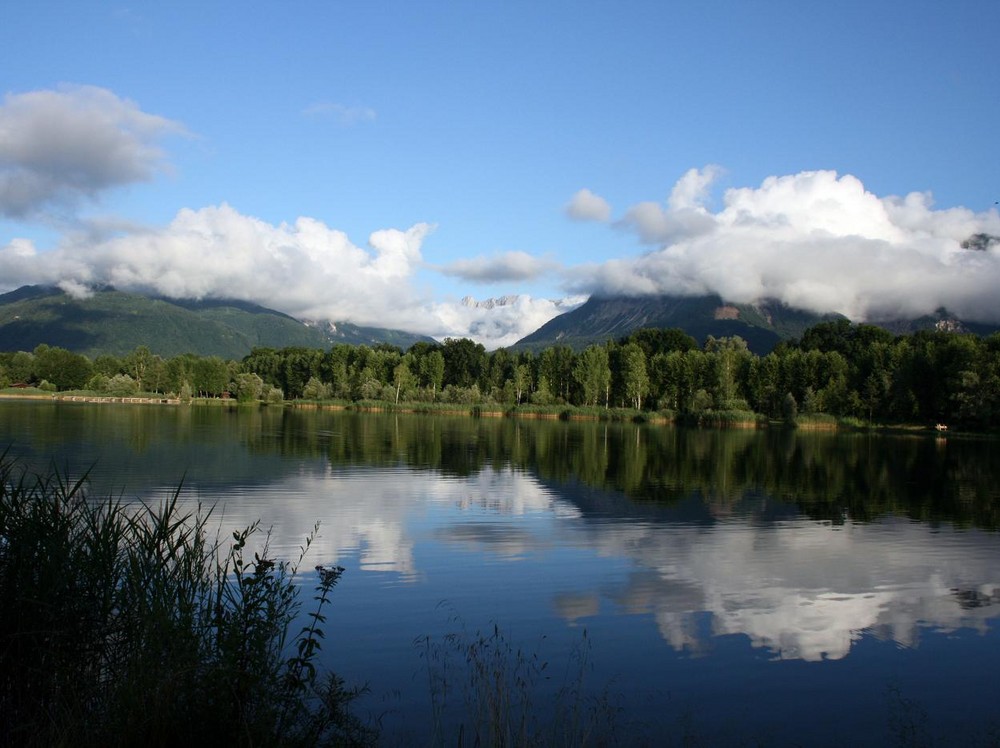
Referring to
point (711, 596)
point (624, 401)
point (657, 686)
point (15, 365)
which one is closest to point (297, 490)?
point (711, 596)

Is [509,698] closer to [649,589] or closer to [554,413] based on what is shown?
[649,589]

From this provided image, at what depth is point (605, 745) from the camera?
9.27 m

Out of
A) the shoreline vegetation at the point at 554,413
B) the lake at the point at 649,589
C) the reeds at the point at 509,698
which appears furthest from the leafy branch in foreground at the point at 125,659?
the shoreline vegetation at the point at 554,413

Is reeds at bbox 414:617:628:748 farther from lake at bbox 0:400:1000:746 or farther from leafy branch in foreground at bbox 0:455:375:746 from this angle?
leafy branch in foreground at bbox 0:455:375:746

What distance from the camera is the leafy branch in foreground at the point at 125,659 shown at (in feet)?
24.0

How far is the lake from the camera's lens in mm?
10555

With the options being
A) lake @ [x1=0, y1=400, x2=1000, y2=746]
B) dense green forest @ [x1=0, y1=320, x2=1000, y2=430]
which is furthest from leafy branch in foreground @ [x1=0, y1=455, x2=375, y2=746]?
dense green forest @ [x1=0, y1=320, x2=1000, y2=430]

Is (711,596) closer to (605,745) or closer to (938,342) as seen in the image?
(605,745)

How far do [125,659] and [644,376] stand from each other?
404 ft

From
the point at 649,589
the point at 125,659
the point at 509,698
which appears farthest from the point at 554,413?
the point at 125,659

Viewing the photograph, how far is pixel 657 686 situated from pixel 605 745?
2.20m

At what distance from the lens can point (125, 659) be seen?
8.33 meters

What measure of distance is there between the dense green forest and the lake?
6832cm

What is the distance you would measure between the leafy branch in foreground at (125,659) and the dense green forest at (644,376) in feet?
323
